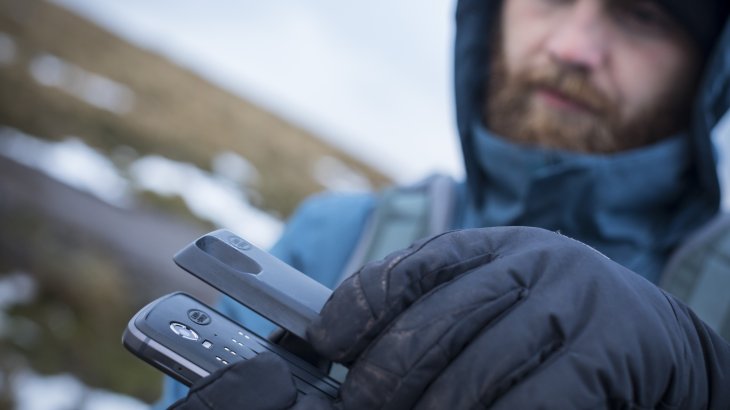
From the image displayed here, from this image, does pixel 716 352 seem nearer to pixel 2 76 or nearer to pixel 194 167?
pixel 194 167

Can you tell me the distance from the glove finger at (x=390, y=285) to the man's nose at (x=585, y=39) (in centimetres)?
118

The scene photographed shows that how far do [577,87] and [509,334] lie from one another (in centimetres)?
139

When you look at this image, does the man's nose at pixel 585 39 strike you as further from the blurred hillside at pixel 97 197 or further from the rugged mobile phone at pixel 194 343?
the blurred hillside at pixel 97 197

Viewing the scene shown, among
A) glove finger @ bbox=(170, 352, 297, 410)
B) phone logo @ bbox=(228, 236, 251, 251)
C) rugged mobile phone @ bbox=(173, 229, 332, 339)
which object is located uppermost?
phone logo @ bbox=(228, 236, 251, 251)

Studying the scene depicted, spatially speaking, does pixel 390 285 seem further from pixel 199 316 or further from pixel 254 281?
pixel 199 316

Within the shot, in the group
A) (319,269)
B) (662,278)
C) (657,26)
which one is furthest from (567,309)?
(657,26)

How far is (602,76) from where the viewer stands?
2.07m

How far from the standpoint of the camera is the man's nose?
2057 millimetres

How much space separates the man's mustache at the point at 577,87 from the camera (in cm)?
208

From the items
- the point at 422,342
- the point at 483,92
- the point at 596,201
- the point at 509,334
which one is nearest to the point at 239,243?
the point at 422,342

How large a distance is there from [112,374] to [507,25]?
12.1 ft

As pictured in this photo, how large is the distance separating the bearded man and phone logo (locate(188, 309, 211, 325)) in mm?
181

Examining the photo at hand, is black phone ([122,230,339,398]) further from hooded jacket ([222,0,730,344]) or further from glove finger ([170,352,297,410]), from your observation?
hooded jacket ([222,0,730,344])

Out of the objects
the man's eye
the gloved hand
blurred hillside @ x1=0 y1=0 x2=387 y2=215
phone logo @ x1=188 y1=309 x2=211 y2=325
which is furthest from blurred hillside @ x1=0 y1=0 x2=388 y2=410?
the man's eye
